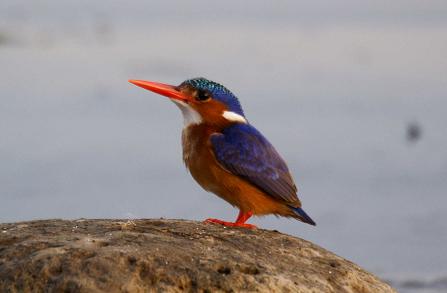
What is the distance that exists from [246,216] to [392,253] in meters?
4.47

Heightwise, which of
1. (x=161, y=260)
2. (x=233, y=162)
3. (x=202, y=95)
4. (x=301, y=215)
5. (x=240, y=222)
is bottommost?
(x=161, y=260)

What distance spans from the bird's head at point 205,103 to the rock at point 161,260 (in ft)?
3.16

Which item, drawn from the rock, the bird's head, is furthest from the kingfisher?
the rock

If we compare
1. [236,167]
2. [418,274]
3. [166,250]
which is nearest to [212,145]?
[236,167]

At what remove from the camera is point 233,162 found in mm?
7062

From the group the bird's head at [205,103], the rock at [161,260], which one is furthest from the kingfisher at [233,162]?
the rock at [161,260]

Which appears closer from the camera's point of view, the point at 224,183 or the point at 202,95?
the point at 224,183

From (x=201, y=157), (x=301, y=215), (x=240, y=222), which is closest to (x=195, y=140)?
(x=201, y=157)

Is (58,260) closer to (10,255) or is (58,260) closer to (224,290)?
(10,255)

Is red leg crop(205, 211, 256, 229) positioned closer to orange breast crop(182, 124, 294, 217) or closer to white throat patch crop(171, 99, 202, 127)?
orange breast crop(182, 124, 294, 217)

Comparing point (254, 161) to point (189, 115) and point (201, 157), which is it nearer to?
point (201, 157)

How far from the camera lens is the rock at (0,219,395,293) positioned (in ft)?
18.5

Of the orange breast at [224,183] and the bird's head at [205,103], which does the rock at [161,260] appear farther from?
the bird's head at [205,103]

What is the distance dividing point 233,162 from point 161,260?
140cm
